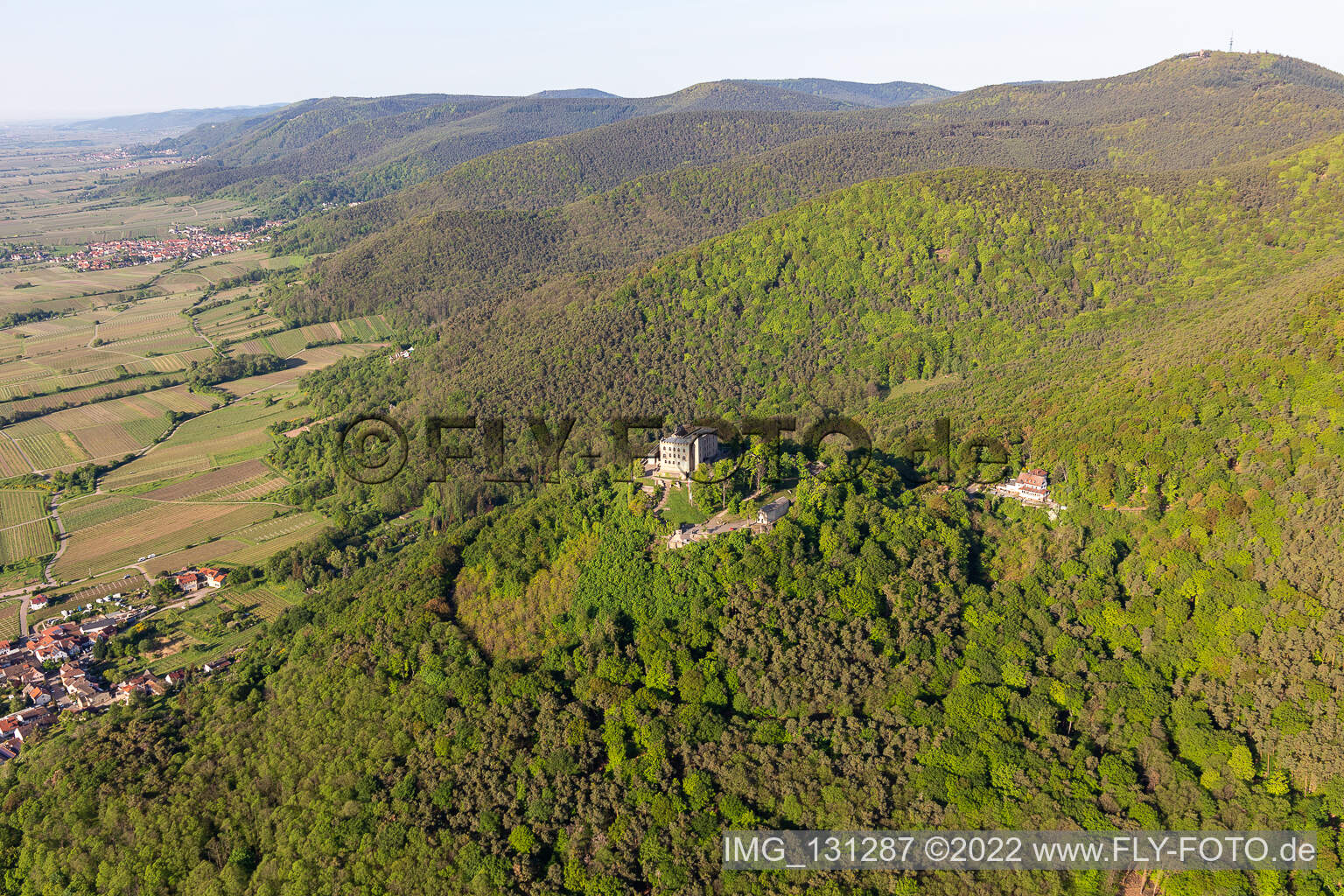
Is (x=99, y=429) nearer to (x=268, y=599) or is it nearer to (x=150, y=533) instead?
(x=150, y=533)

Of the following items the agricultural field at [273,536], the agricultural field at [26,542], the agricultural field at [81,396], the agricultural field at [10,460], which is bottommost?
the agricultural field at [26,542]

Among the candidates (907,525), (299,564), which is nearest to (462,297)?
(299,564)

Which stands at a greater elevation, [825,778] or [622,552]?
[622,552]

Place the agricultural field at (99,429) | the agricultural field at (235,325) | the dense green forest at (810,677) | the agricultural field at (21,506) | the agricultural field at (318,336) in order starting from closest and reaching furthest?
the dense green forest at (810,677) < the agricultural field at (21,506) < the agricultural field at (99,429) < the agricultural field at (318,336) < the agricultural field at (235,325)

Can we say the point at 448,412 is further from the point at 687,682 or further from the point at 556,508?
the point at 687,682

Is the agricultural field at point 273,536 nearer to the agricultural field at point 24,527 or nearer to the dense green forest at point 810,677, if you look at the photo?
the dense green forest at point 810,677

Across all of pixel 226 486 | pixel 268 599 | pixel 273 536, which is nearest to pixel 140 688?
pixel 268 599

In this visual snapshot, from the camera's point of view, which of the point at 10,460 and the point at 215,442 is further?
the point at 215,442

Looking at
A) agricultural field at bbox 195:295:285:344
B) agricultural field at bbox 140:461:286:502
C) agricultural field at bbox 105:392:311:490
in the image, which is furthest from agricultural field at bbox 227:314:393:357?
agricultural field at bbox 140:461:286:502

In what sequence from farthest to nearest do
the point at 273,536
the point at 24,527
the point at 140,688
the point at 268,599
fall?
the point at 24,527 < the point at 273,536 < the point at 268,599 < the point at 140,688

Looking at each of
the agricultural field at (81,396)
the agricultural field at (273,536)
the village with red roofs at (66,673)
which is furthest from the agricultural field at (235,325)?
the village with red roofs at (66,673)

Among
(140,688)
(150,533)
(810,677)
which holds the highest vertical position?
(810,677)
